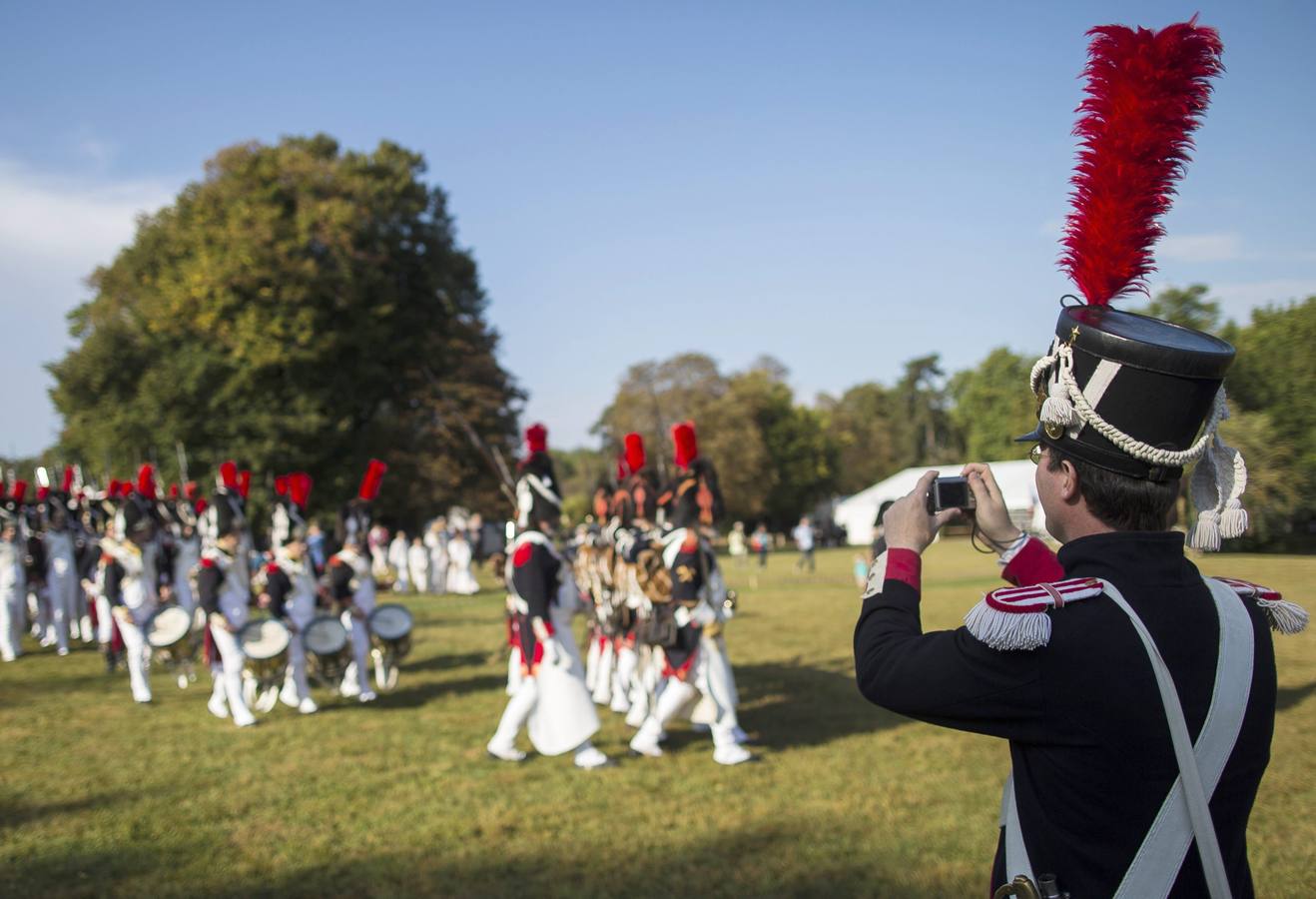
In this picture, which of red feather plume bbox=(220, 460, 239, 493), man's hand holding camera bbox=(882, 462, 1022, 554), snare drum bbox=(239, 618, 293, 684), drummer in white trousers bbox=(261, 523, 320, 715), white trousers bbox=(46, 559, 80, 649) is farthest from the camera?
white trousers bbox=(46, 559, 80, 649)

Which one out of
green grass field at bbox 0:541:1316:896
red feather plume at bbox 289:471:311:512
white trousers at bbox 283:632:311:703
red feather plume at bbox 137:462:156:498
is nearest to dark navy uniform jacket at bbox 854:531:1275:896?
green grass field at bbox 0:541:1316:896

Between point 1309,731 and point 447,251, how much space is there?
34.1 meters

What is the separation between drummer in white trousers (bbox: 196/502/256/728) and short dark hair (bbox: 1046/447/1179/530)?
10.0m

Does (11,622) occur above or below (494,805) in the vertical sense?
above

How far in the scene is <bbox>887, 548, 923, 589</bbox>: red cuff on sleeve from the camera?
218cm

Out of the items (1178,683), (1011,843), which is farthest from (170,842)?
(1178,683)

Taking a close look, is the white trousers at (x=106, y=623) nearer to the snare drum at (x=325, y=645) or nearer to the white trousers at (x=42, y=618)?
the white trousers at (x=42, y=618)

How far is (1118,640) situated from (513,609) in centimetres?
871

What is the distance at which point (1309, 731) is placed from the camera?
894cm

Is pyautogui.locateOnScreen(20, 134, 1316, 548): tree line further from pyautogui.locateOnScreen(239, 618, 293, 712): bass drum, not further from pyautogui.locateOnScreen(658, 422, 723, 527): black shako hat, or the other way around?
pyautogui.locateOnScreen(658, 422, 723, 527): black shako hat

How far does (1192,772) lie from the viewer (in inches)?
74.9

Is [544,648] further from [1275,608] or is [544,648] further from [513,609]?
[1275,608]

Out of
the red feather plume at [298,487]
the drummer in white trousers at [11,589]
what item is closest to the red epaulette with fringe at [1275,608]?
the red feather plume at [298,487]

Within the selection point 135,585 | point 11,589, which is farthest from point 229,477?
point 11,589
